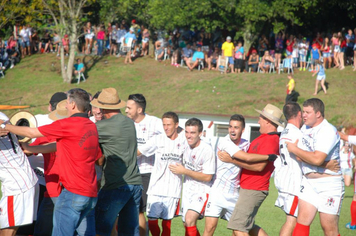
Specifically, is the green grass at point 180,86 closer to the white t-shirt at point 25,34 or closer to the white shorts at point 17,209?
the white t-shirt at point 25,34

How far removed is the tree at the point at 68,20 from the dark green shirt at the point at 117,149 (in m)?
24.1

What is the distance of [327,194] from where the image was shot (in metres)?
6.02

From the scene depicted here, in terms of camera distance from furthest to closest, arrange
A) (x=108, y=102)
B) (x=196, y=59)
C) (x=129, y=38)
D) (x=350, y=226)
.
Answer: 1. (x=129, y=38)
2. (x=196, y=59)
3. (x=350, y=226)
4. (x=108, y=102)

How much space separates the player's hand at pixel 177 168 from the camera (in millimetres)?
6805

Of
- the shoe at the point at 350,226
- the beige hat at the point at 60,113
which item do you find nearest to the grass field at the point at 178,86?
the shoe at the point at 350,226

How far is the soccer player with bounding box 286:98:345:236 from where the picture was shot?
5.97 m

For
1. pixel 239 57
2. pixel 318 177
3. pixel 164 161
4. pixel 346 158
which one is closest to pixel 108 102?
pixel 164 161

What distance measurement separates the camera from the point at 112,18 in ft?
109

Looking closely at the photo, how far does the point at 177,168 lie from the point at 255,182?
1.15 meters

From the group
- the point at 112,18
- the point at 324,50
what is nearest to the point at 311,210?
the point at 324,50

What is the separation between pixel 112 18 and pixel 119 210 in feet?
95.0

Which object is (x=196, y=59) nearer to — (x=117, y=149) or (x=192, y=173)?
(x=192, y=173)

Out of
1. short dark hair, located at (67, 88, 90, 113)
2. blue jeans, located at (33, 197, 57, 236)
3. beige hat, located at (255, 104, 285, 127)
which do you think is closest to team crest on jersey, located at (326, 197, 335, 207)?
beige hat, located at (255, 104, 285, 127)

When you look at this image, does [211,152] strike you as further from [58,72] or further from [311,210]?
[58,72]
